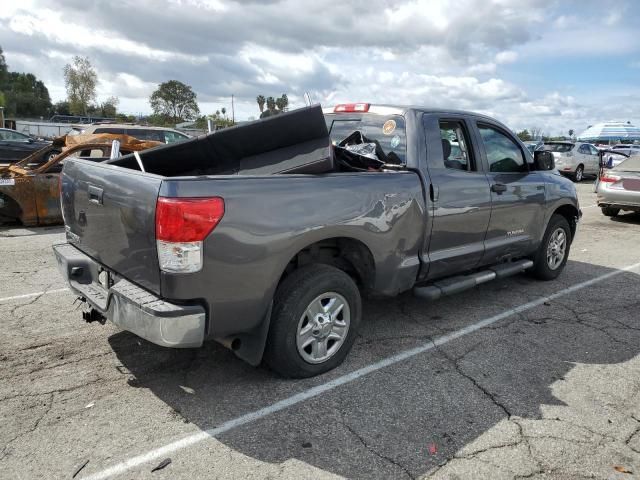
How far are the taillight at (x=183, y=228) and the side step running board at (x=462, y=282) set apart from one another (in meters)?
2.15

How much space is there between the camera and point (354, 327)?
3713 millimetres

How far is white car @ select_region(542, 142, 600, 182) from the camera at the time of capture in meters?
21.0

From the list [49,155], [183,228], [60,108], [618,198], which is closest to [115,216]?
[183,228]

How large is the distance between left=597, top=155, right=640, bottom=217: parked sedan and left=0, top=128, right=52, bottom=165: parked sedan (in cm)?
1652

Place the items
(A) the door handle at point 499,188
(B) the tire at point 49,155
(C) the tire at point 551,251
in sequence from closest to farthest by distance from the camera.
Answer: (A) the door handle at point 499,188, (C) the tire at point 551,251, (B) the tire at point 49,155

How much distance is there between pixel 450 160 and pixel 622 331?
226 centimetres

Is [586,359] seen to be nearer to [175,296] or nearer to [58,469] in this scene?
[175,296]

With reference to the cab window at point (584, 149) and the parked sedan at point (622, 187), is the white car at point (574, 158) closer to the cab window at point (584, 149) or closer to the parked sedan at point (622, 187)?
the cab window at point (584, 149)

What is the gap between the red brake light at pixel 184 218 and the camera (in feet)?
8.92

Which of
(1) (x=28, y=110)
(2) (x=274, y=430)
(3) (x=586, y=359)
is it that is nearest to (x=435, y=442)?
(2) (x=274, y=430)

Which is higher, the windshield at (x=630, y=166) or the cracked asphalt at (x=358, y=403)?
the windshield at (x=630, y=166)

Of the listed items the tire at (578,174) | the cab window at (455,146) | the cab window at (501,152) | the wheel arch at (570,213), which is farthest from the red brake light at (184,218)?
the tire at (578,174)

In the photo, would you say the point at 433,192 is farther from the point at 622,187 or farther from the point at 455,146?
the point at 622,187

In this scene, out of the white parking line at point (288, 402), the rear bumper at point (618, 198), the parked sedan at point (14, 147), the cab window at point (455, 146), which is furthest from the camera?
the parked sedan at point (14, 147)
